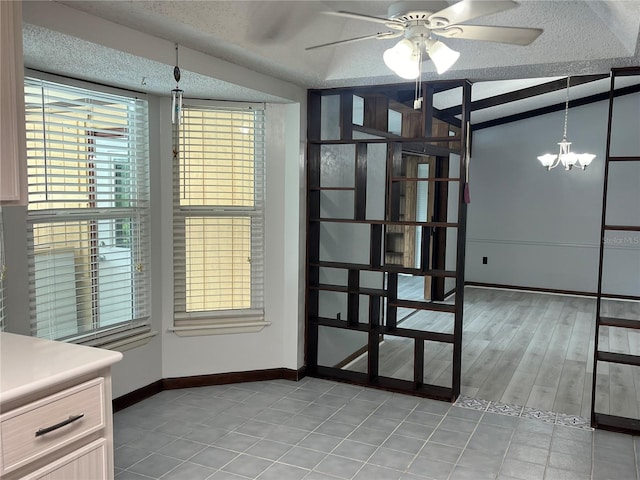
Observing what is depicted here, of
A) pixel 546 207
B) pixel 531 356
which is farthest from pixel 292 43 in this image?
pixel 546 207

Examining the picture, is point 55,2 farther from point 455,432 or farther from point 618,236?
point 618,236

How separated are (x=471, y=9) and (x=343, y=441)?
244 cm

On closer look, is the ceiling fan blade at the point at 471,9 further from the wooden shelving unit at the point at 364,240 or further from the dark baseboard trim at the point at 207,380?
the dark baseboard trim at the point at 207,380

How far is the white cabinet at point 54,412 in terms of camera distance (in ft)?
4.99

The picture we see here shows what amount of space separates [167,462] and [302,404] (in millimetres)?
1090

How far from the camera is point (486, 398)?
3928 mm

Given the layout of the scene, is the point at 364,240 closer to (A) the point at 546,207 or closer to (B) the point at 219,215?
(B) the point at 219,215

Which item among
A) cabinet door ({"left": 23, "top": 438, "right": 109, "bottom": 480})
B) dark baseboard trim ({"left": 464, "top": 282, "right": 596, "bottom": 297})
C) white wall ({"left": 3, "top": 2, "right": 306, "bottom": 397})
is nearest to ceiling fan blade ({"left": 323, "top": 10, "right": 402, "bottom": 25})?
white wall ({"left": 3, "top": 2, "right": 306, "bottom": 397})

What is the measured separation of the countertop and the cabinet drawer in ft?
0.21

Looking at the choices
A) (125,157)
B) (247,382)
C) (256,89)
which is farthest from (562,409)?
(125,157)

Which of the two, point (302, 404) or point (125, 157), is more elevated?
point (125, 157)

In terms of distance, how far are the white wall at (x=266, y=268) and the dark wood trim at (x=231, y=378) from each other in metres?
0.04

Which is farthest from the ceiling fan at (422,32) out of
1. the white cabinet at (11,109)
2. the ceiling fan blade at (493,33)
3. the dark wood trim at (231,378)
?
the dark wood trim at (231,378)

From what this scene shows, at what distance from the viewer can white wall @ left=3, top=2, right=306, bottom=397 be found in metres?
3.69
